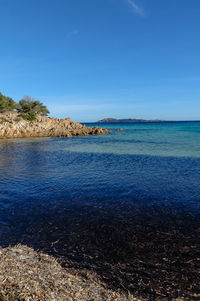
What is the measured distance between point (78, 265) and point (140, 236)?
10.3 feet

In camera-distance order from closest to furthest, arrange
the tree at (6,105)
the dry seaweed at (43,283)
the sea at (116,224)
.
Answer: the dry seaweed at (43,283) < the sea at (116,224) < the tree at (6,105)

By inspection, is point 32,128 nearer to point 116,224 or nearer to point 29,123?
point 29,123

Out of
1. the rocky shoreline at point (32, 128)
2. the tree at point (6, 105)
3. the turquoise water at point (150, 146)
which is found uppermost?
the tree at point (6, 105)

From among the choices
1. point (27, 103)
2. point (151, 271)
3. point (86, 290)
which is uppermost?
point (27, 103)

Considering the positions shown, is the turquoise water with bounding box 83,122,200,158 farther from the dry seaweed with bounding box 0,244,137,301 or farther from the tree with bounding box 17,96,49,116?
the tree with bounding box 17,96,49,116

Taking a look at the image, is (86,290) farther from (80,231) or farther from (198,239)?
(198,239)

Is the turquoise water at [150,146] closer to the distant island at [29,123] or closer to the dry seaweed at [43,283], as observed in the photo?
the distant island at [29,123]

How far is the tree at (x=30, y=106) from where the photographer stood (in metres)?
79.9

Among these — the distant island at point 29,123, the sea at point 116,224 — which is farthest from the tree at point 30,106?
the sea at point 116,224

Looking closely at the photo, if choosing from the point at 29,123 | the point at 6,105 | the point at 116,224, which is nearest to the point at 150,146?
the point at 116,224

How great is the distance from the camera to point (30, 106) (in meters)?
80.7

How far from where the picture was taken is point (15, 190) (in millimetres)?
13742

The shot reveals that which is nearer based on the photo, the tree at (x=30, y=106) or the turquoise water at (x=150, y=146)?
the turquoise water at (x=150, y=146)

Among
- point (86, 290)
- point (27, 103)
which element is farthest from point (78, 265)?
point (27, 103)
